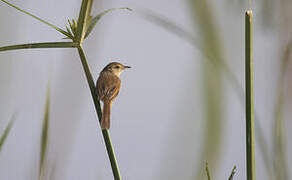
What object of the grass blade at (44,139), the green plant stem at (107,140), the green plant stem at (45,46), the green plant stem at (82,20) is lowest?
the grass blade at (44,139)

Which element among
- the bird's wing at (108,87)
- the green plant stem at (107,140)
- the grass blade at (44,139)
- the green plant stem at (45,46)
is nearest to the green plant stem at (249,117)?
the green plant stem at (107,140)

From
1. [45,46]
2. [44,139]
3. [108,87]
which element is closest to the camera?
[45,46]

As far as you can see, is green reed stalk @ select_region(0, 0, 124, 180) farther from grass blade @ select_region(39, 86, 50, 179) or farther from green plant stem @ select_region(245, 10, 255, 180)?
green plant stem @ select_region(245, 10, 255, 180)

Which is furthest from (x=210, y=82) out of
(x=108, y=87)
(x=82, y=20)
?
(x=108, y=87)

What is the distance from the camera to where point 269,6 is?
1.12 meters

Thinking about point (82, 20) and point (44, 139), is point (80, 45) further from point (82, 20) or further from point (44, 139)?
point (44, 139)

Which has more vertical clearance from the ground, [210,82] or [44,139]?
[210,82]

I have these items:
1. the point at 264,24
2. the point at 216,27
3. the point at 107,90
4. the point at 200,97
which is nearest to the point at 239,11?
the point at 264,24

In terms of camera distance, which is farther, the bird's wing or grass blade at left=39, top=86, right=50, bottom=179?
the bird's wing

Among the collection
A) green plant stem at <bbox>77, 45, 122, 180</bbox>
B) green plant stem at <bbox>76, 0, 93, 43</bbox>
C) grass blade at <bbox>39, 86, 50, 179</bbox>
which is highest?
green plant stem at <bbox>76, 0, 93, 43</bbox>

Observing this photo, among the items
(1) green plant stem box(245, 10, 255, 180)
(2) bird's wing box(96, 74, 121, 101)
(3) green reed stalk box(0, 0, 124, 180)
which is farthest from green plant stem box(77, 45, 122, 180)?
(2) bird's wing box(96, 74, 121, 101)

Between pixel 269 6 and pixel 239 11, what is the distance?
87mm

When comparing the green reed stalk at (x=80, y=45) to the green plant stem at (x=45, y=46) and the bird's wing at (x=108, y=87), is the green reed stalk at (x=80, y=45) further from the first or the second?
the bird's wing at (x=108, y=87)

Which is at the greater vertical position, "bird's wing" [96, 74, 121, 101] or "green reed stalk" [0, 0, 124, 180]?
"green reed stalk" [0, 0, 124, 180]
